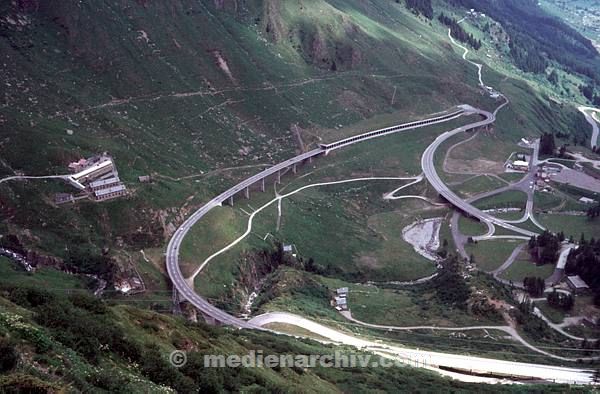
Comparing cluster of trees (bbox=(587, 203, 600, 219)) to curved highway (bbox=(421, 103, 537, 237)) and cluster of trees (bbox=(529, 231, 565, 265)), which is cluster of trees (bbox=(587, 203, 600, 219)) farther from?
curved highway (bbox=(421, 103, 537, 237))

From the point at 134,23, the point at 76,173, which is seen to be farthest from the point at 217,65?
the point at 76,173

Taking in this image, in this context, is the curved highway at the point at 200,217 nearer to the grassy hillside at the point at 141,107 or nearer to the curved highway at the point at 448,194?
the grassy hillside at the point at 141,107

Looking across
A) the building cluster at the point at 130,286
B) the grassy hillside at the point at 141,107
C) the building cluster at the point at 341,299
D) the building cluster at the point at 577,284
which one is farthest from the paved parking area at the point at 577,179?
the building cluster at the point at 130,286

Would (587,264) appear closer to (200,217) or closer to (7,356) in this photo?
(200,217)

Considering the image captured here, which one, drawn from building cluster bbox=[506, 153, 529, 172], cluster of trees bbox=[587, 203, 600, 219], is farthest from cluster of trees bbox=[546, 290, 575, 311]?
building cluster bbox=[506, 153, 529, 172]

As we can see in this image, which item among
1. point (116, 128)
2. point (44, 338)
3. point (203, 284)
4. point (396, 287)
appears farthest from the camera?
point (116, 128)

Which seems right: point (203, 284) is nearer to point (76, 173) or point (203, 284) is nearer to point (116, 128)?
point (76, 173)
